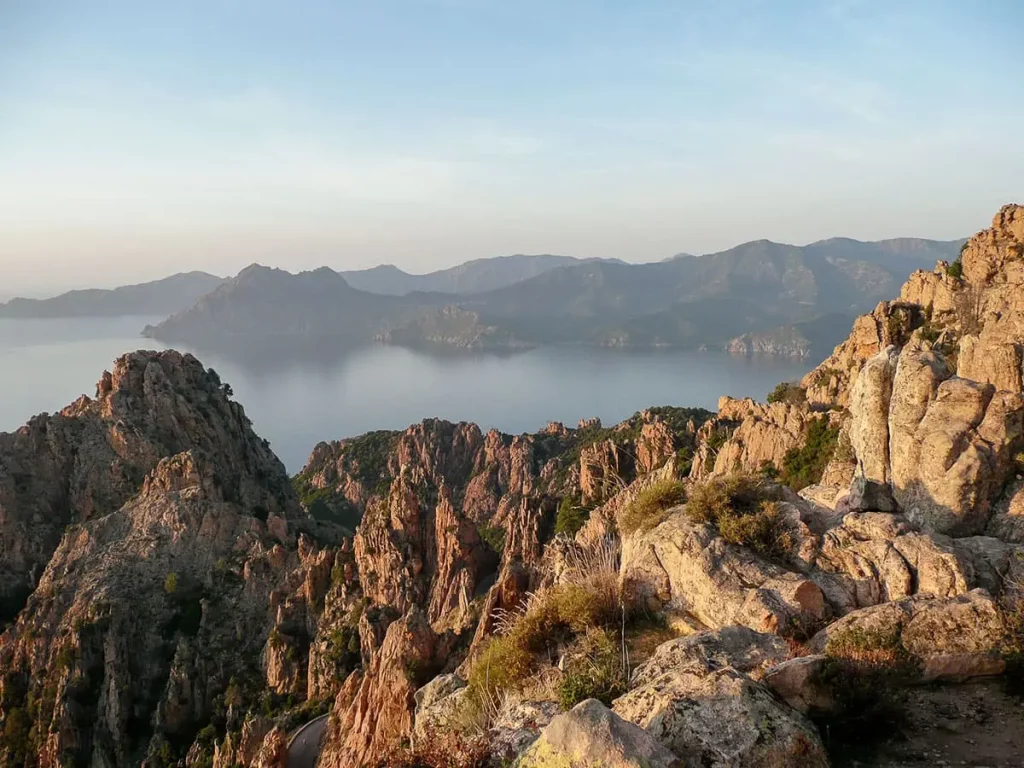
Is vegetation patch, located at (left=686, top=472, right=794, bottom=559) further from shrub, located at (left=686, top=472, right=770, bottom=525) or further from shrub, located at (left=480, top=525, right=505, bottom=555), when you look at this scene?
Result: shrub, located at (left=480, top=525, right=505, bottom=555)

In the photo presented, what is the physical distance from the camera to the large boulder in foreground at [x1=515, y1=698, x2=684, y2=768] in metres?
4.59

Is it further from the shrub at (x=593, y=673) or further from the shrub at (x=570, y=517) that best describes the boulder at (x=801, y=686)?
the shrub at (x=570, y=517)

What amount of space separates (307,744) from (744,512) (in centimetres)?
2092

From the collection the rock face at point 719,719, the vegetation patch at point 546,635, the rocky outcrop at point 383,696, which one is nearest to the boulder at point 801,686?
the rock face at point 719,719

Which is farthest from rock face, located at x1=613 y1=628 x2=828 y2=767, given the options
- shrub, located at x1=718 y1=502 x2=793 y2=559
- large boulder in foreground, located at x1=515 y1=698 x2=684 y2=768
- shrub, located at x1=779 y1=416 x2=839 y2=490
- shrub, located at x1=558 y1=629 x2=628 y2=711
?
shrub, located at x1=779 y1=416 x2=839 y2=490

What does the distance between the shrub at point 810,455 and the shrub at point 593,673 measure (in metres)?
24.1

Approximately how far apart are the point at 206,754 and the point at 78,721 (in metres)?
9.57

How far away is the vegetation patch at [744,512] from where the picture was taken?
9.11m

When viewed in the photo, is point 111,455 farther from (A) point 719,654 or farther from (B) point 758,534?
(A) point 719,654

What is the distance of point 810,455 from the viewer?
33.4 meters

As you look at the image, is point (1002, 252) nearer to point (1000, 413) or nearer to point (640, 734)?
point (1000, 413)

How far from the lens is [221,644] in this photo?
3728cm

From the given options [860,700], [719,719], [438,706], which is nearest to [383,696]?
[438,706]

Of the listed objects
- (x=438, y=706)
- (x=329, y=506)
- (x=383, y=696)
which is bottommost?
(x=329, y=506)
